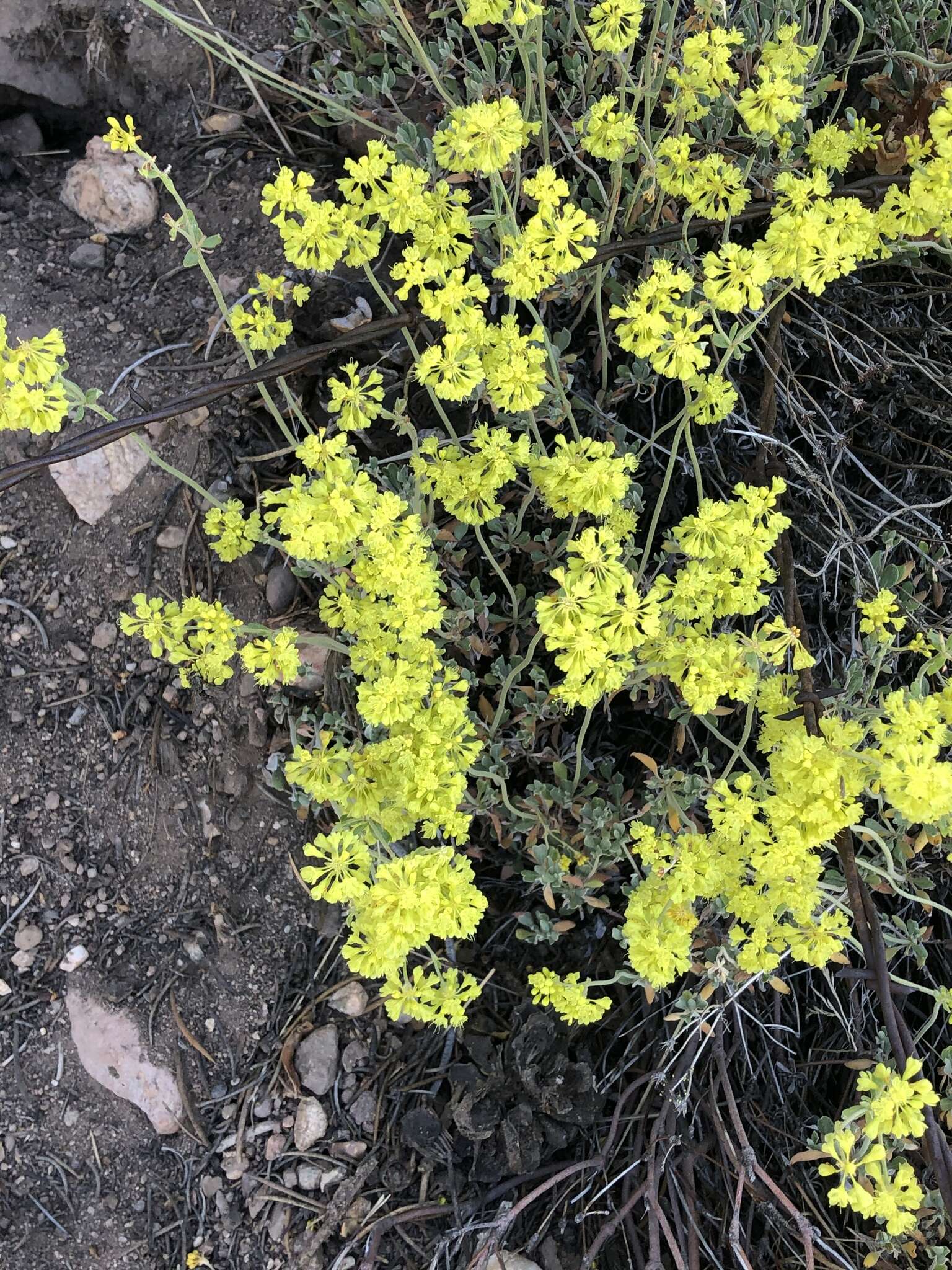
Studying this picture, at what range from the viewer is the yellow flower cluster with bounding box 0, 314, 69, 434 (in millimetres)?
1642

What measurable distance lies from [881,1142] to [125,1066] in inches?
79.6

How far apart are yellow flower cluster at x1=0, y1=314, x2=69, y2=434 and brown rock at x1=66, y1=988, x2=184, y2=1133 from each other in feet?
6.05

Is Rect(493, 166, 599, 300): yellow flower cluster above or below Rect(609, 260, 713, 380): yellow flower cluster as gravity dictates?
above

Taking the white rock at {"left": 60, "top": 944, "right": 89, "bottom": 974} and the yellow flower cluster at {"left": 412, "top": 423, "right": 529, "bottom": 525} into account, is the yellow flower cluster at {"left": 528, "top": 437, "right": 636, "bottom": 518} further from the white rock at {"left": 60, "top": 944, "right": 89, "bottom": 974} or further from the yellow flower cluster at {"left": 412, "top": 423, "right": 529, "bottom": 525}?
the white rock at {"left": 60, "top": 944, "right": 89, "bottom": 974}

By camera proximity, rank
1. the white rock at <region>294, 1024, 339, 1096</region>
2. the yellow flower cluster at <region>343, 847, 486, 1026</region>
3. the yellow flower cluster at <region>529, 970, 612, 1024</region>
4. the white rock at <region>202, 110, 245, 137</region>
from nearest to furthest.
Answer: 1. the yellow flower cluster at <region>343, 847, 486, 1026</region>
2. the yellow flower cluster at <region>529, 970, 612, 1024</region>
3. the white rock at <region>294, 1024, 339, 1096</region>
4. the white rock at <region>202, 110, 245, 137</region>

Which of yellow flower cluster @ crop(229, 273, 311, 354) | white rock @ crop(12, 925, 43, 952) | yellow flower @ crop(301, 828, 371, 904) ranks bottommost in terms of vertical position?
white rock @ crop(12, 925, 43, 952)

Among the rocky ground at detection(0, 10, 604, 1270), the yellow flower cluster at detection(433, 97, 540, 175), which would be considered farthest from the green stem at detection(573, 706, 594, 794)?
the yellow flower cluster at detection(433, 97, 540, 175)

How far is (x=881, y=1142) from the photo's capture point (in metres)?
1.83

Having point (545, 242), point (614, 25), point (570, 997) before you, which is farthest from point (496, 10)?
point (570, 997)

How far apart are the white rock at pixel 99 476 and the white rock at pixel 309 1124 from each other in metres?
1.84

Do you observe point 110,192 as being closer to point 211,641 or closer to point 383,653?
point 211,641

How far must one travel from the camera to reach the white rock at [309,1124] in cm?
268

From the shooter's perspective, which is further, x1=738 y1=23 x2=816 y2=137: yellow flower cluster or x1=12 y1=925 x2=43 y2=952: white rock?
x1=12 y1=925 x2=43 y2=952: white rock

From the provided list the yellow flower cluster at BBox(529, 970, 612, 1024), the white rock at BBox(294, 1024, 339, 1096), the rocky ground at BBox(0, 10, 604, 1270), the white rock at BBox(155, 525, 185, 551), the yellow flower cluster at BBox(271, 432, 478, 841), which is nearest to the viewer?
the yellow flower cluster at BBox(271, 432, 478, 841)
